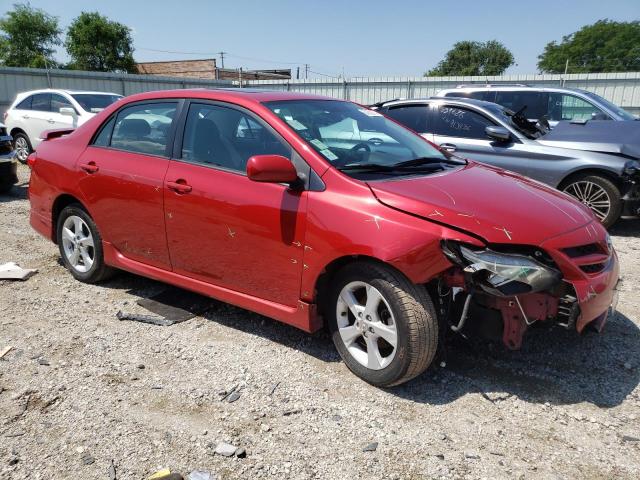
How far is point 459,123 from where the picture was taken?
7.13 meters

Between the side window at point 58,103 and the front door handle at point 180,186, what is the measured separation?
8361 millimetres

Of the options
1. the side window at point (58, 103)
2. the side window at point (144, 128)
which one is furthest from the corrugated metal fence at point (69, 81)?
the side window at point (144, 128)

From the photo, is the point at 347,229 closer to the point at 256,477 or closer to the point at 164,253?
the point at 256,477

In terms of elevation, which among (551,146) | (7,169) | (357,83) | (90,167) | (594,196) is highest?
(357,83)

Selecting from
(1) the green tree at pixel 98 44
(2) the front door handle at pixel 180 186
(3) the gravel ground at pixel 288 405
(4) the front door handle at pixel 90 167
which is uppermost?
(1) the green tree at pixel 98 44

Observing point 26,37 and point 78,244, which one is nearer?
point 78,244

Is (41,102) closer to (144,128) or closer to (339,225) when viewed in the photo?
(144,128)

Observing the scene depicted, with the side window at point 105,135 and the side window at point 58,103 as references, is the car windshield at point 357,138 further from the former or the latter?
the side window at point 58,103

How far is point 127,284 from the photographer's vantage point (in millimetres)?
4641

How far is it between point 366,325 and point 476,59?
252 ft

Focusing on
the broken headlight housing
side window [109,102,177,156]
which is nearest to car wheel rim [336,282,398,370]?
the broken headlight housing

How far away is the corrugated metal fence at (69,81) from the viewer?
15445 mm

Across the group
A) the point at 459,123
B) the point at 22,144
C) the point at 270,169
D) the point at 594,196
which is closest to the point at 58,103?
the point at 22,144

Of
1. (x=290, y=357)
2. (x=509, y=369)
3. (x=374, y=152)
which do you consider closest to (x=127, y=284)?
(x=290, y=357)
